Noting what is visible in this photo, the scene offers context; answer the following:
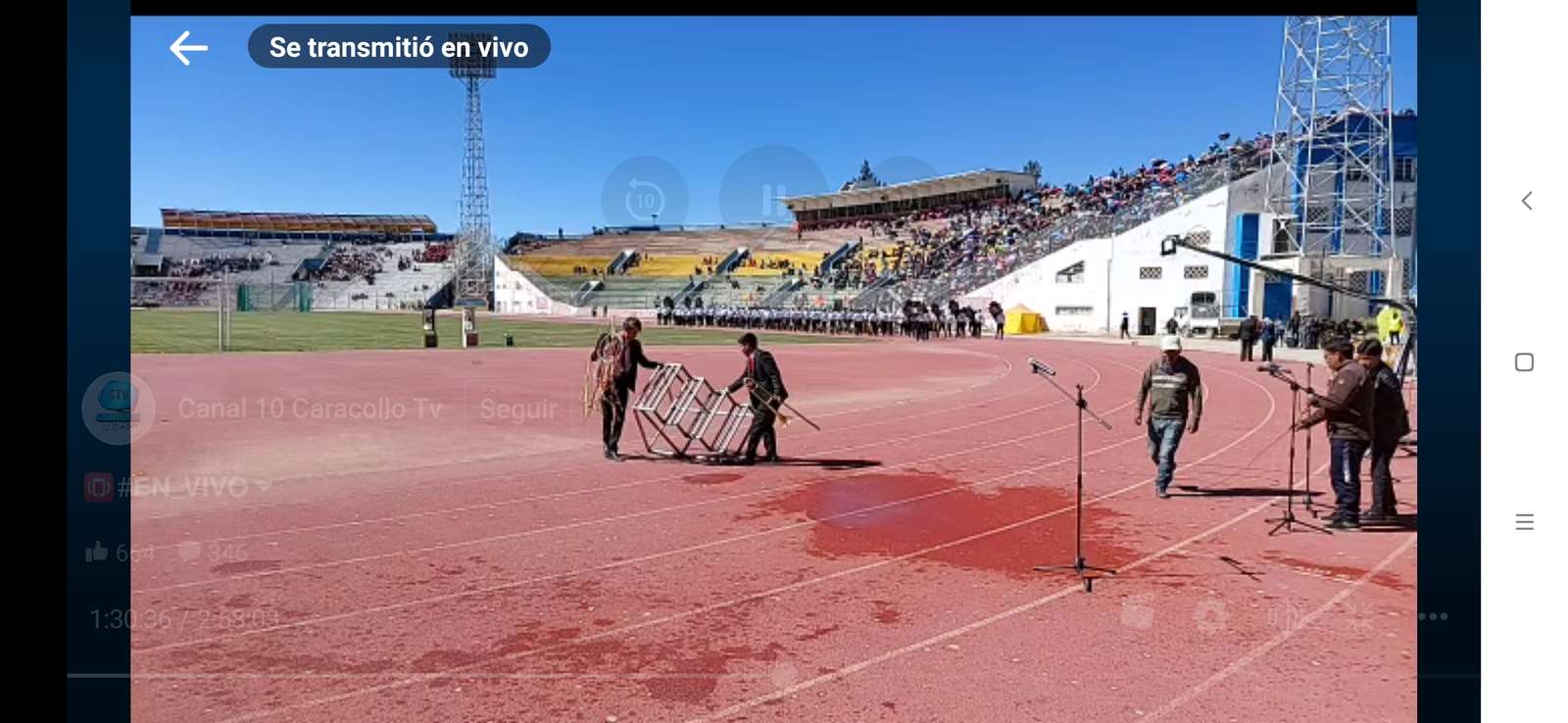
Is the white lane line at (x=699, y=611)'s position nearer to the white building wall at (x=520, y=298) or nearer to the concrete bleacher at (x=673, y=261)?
the concrete bleacher at (x=673, y=261)

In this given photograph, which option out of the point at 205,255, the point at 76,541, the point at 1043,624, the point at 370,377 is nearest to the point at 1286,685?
the point at 1043,624

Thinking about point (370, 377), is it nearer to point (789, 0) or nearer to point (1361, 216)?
point (789, 0)

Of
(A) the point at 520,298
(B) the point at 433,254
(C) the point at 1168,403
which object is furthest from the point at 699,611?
(B) the point at 433,254

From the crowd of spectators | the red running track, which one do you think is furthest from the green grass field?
the crowd of spectators

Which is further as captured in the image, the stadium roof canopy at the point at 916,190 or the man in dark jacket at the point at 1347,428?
the stadium roof canopy at the point at 916,190

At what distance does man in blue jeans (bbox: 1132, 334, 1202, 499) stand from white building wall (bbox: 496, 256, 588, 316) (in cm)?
6317

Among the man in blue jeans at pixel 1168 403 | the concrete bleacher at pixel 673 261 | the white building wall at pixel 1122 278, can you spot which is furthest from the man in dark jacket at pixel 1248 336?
the concrete bleacher at pixel 673 261

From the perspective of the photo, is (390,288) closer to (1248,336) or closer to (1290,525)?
(1248,336)

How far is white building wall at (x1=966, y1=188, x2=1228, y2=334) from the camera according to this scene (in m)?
40.6

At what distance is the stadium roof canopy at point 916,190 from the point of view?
74250 millimetres

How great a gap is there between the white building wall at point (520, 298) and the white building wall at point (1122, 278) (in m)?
35.5

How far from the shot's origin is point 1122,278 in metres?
43.5

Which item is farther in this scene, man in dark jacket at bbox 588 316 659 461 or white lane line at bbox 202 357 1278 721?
man in dark jacket at bbox 588 316 659 461

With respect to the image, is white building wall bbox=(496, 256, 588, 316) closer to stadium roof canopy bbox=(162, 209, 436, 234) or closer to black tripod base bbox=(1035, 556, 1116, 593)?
stadium roof canopy bbox=(162, 209, 436, 234)
